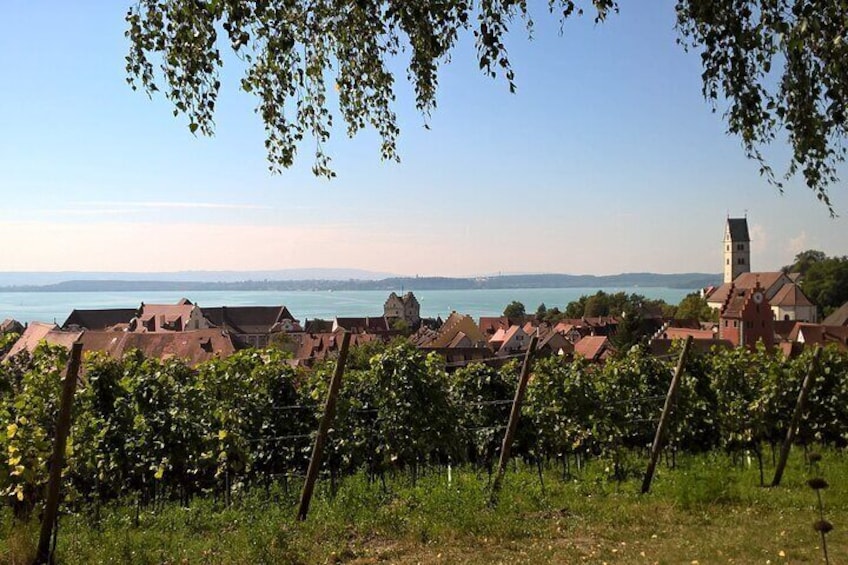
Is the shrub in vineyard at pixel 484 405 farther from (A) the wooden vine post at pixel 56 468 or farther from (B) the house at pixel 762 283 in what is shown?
(B) the house at pixel 762 283

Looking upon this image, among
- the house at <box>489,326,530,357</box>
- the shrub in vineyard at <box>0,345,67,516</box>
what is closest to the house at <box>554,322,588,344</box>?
the house at <box>489,326,530,357</box>

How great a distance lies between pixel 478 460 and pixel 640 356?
3496 mm

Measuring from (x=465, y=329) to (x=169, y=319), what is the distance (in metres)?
39.7

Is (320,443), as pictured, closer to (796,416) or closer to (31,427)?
(31,427)

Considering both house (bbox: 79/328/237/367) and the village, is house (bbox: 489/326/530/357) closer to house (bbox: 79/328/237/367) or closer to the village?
the village

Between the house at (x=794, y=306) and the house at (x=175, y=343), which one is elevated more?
the house at (x=794, y=306)

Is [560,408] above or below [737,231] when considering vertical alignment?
below

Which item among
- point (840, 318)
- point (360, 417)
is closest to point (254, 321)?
point (840, 318)

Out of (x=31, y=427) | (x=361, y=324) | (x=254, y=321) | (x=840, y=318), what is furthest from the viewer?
(x=361, y=324)

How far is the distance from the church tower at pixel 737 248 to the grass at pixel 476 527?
138 m

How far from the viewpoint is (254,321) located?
377 feet

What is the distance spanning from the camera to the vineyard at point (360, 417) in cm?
777

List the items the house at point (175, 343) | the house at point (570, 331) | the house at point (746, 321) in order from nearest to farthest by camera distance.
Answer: the house at point (175, 343) < the house at point (746, 321) < the house at point (570, 331)

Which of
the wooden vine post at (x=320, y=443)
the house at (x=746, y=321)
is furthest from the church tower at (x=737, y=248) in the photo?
the wooden vine post at (x=320, y=443)
